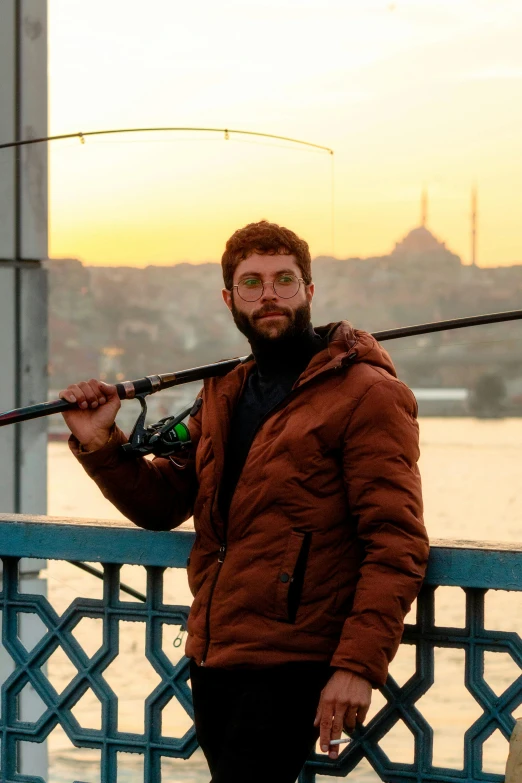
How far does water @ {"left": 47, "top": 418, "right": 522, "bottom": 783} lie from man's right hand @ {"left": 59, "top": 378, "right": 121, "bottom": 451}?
6.00 ft

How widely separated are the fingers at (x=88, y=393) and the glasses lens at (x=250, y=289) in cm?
39

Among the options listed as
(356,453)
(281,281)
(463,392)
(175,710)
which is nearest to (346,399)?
(356,453)

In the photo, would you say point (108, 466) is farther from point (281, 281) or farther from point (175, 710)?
point (175, 710)

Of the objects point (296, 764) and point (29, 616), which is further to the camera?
point (29, 616)

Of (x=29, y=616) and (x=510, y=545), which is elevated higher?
(x=510, y=545)

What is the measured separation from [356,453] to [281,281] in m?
0.46

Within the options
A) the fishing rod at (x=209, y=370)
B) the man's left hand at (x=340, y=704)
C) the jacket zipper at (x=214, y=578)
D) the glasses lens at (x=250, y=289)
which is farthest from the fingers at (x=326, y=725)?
the glasses lens at (x=250, y=289)

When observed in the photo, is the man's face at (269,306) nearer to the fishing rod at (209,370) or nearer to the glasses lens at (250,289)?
the glasses lens at (250,289)

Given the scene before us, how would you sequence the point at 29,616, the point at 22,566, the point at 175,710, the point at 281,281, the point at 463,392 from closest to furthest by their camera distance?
the point at 281,281 < the point at 22,566 < the point at 29,616 < the point at 175,710 < the point at 463,392

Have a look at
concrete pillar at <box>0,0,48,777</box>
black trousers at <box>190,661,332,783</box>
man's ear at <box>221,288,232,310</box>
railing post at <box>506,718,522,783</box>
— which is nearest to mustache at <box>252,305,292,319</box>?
man's ear at <box>221,288,232,310</box>

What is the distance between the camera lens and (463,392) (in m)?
88.0

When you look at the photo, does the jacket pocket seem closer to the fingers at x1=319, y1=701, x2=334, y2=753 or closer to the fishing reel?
the fingers at x1=319, y1=701, x2=334, y2=753

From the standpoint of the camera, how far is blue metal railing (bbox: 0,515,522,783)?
9.73 ft

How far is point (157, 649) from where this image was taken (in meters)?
3.27
